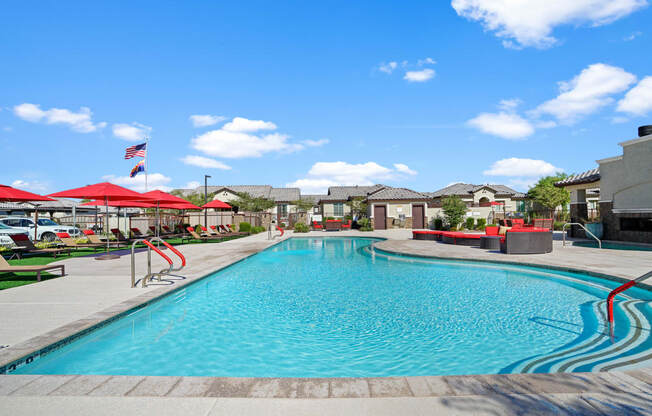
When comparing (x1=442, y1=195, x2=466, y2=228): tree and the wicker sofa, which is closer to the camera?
the wicker sofa

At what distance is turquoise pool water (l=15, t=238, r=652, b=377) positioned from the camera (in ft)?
12.7

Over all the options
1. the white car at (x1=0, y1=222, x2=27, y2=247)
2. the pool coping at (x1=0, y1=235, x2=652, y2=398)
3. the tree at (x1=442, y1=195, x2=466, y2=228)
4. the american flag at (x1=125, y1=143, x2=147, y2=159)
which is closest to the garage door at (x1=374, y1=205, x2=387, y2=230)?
the tree at (x1=442, y1=195, x2=466, y2=228)

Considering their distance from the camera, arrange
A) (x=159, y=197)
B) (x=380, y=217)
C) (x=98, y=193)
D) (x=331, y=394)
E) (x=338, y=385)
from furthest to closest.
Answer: (x=380, y=217) < (x=159, y=197) < (x=98, y=193) < (x=338, y=385) < (x=331, y=394)

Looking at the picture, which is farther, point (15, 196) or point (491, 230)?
point (491, 230)

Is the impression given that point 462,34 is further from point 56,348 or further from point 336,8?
point 56,348

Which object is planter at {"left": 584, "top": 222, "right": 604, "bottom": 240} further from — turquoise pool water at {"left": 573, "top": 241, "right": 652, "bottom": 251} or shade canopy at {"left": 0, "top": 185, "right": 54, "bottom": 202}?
shade canopy at {"left": 0, "top": 185, "right": 54, "bottom": 202}

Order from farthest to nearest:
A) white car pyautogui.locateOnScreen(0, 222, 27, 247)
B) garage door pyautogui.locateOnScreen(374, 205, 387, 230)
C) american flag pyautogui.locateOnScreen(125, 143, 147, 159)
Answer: garage door pyautogui.locateOnScreen(374, 205, 387, 230), american flag pyautogui.locateOnScreen(125, 143, 147, 159), white car pyautogui.locateOnScreen(0, 222, 27, 247)

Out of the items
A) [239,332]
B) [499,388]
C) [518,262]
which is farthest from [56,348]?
[518,262]

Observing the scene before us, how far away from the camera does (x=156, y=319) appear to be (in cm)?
549

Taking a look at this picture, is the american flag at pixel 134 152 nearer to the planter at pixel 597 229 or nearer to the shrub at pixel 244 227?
the shrub at pixel 244 227

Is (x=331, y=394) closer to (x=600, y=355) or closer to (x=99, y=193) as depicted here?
(x=600, y=355)

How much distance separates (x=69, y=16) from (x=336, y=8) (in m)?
10.2

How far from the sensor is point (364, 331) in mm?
5027

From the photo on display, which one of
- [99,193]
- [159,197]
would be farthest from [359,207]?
[99,193]
